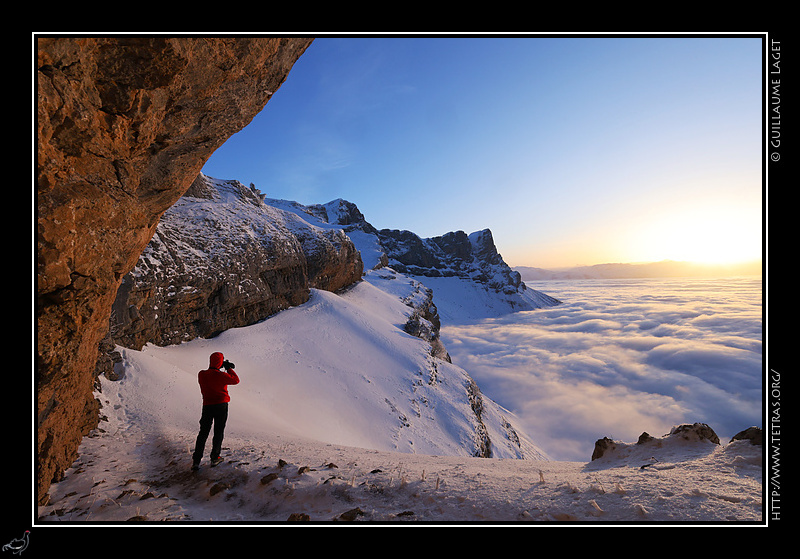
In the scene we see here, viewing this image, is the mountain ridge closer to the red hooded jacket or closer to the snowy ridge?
the snowy ridge

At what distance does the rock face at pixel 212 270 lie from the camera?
15.0 m

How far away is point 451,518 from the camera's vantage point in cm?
359

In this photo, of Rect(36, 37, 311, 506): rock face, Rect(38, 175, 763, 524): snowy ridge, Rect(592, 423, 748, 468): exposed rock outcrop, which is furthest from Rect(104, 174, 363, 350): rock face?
Rect(592, 423, 748, 468): exposed rock outcrop

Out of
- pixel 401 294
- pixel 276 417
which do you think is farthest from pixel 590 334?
pixel 276 417

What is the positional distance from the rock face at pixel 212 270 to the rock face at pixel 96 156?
32.8 feet

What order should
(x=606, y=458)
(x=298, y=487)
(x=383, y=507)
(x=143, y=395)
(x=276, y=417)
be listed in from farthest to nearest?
1. (x=276, y=417)
2. (x=143, y=395)
3. (x=606, y=458)
4. (x=298, y=487)
5. (x=383, y=507)

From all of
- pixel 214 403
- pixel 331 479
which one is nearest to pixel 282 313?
pixel 214 403

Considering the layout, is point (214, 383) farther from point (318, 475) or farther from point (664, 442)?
point (664, 442)

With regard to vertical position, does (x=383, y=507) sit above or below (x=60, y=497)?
above
